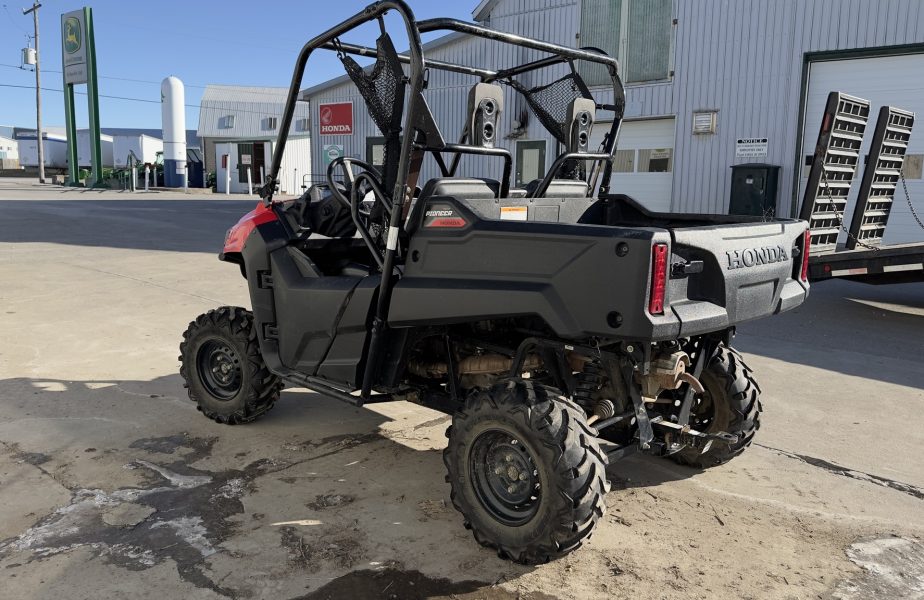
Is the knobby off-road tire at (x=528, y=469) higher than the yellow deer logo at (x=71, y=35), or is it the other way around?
the yellow deer logo at (x=71, y=35)

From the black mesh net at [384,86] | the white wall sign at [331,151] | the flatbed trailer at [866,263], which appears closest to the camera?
the black mesh net at [384,86]

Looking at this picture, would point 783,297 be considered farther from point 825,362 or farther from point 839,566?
point 825,362

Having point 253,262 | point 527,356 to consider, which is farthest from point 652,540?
point 253,262

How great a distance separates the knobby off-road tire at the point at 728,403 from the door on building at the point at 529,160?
45.9 ft

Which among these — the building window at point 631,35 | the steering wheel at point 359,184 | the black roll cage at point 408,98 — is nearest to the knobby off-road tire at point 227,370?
the black roll cage at point 408,98

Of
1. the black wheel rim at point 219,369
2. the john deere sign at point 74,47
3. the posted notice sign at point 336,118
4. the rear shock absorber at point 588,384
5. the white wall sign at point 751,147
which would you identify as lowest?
the black wheel rim at point 219,369

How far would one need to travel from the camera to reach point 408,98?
11.3ft

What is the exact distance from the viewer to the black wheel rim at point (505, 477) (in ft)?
10.3

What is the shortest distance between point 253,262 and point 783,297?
2.77 metres

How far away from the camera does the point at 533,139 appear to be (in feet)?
58.4

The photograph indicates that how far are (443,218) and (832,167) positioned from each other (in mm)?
5858

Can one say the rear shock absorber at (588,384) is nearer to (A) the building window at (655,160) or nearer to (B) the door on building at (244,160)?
(A) the building window at (655,160)

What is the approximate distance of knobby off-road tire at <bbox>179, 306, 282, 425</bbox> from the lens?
460 cm

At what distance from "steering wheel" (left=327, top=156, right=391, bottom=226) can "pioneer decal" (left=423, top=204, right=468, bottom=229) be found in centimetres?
25
